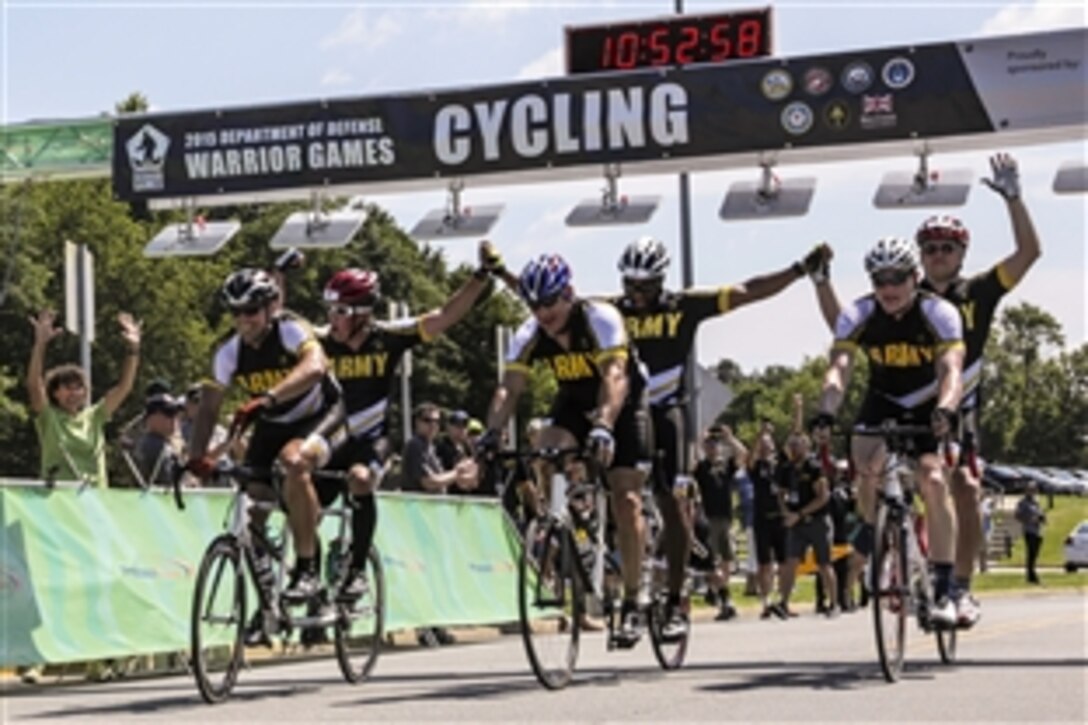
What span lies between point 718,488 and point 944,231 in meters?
12.8

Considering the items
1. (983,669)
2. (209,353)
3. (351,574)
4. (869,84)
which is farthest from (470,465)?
(209,353)

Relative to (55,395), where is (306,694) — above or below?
below

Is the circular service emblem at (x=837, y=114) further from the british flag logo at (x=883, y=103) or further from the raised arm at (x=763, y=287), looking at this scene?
the raised arm at (x=763, y=287)

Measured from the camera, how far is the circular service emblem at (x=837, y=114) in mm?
25453

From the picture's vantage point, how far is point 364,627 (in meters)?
14.1

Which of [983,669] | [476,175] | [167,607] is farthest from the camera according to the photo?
[476,175]

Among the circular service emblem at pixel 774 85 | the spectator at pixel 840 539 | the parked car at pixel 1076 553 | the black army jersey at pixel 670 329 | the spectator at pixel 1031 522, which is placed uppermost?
the circular service emblem at pixel 774 85

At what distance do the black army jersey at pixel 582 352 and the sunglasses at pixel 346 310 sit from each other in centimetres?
138

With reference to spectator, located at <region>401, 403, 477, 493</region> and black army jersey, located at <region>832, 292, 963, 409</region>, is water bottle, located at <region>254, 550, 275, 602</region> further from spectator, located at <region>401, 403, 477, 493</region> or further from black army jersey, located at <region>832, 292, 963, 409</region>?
spectator, located at <region>401, 403, 477, 493</region>

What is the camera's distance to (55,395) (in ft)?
52.5

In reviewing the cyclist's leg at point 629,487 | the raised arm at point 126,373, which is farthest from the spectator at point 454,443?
the cyclist's leg at point 629,487

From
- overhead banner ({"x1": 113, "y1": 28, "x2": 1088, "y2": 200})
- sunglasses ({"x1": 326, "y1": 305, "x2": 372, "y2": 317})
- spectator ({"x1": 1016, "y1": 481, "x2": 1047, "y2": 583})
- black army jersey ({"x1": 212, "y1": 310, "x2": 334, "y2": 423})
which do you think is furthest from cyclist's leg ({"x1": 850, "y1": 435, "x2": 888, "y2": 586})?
spectator ({"x1": 1016, "y1": 481, "x2": 1047, "y2": 583})

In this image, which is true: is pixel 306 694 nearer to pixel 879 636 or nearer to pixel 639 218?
pixel 879 636

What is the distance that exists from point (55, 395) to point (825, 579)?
1296 cm
